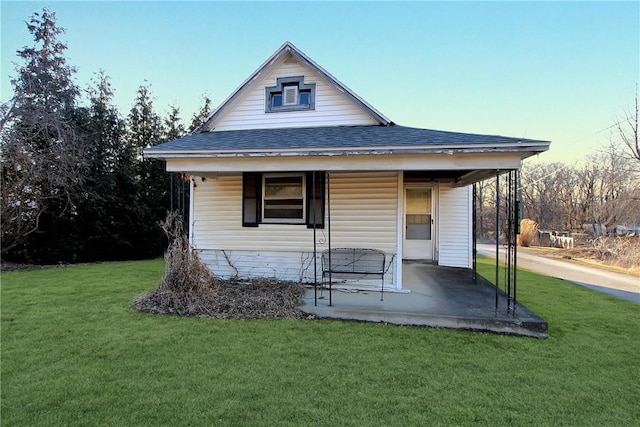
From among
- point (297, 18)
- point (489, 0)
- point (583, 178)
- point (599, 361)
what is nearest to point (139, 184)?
point (297, 18)

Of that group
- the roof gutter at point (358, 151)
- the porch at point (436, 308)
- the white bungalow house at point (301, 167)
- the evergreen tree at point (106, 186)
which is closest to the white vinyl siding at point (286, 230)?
the white bungalow house at point (301, 167)

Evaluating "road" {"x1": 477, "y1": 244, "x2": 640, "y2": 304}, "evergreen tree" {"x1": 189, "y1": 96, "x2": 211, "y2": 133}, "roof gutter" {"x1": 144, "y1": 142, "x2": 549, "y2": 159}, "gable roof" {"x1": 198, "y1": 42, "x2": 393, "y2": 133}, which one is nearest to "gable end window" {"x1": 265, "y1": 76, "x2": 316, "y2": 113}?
"gable roof" {"x1": 198, "y1": 42, "x2": 393, "y2": 133}

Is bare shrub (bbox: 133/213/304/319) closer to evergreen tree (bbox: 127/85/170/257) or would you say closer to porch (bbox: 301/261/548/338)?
porch (bbox: 301/261/548/338)

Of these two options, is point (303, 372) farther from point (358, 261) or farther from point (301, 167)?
point (358, 261)

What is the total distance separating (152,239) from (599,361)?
52.0 feet

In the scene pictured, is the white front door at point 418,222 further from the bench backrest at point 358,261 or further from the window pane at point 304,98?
the window pane at point 304,98

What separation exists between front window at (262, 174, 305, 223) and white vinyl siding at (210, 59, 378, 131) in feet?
5.16

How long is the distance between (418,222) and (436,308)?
506cm

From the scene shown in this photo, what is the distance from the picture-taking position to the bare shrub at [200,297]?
5477mm

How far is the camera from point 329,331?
187 inches

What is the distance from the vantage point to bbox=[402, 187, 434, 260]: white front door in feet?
33.1

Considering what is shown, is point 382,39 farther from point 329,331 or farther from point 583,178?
point 583,178

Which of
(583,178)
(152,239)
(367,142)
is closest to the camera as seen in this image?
(367,142)

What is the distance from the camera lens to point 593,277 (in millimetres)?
10289
